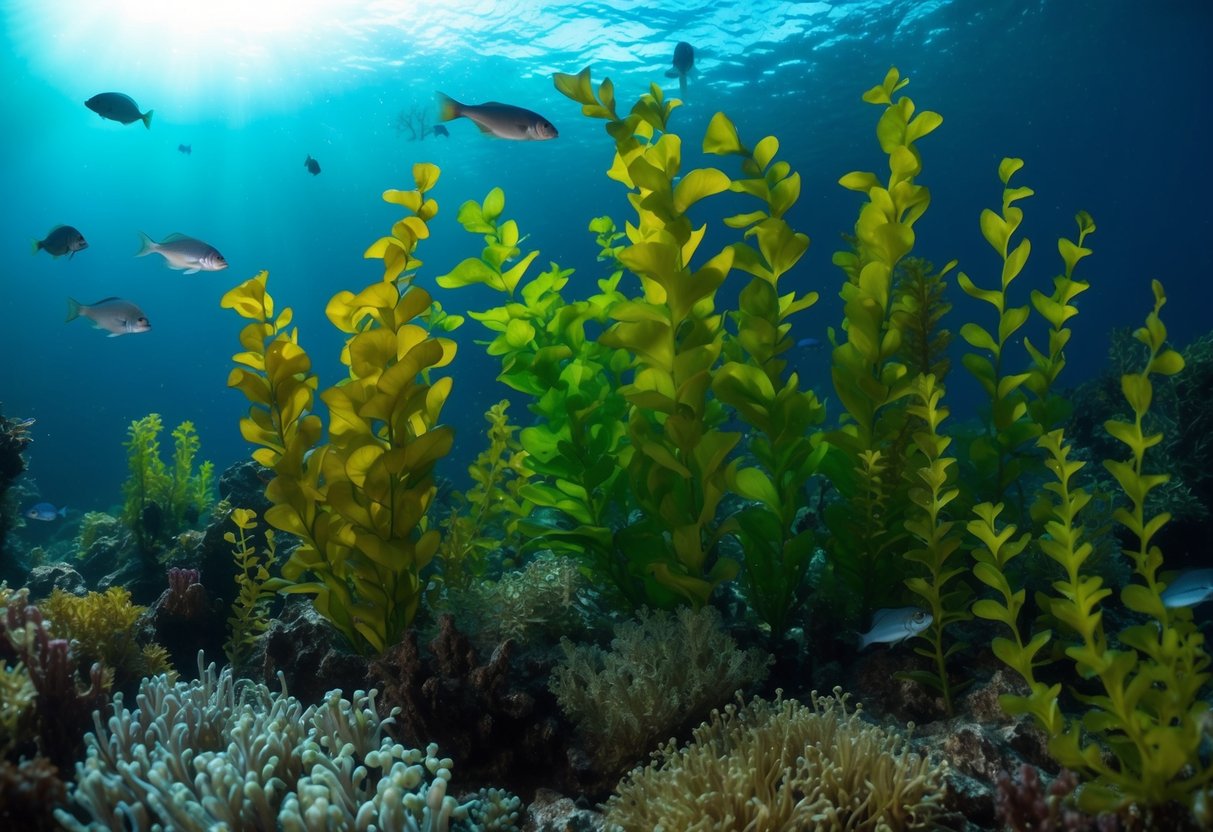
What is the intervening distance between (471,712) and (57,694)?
6.05 ft

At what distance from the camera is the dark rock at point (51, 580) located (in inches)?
279

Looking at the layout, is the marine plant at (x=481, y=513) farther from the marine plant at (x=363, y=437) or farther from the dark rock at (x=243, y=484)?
the dark rock at (x=243, y=484)

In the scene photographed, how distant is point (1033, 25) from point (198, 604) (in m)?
31.3

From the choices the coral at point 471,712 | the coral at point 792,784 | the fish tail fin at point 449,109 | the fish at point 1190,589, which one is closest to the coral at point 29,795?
the coral at point 471,712

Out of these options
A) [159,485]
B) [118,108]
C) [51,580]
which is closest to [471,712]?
[51,580]

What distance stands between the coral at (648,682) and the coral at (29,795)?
199cm

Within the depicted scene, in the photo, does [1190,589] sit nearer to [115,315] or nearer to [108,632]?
[108,632]

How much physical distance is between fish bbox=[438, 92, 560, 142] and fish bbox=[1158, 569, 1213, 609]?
5.07 meters

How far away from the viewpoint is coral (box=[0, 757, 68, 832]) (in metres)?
2.07

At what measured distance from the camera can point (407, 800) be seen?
7.60ft

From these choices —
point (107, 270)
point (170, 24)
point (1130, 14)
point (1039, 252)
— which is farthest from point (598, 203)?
point (107, 270)

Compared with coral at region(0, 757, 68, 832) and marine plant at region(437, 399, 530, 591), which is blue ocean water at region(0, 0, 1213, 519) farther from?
coral at region(0, 757, 68, 832)

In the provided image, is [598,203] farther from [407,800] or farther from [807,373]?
[407,800]

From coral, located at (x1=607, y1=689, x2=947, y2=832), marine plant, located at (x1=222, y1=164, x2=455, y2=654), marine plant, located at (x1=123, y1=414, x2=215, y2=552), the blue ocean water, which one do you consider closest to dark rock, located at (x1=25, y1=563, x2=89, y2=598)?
marine plant, located at (x1=123, y1=414, x2=215, y2=552)
